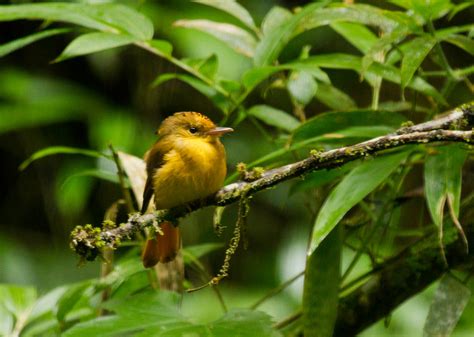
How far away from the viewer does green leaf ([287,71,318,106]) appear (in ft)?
5.98

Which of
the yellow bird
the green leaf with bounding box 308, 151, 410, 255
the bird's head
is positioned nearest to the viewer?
the green leaf with bounding box 308, 151, 410, 255

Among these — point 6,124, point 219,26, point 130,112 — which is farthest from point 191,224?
point 219,26

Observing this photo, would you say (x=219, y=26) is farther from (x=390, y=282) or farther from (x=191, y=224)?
(x=191, y=224)

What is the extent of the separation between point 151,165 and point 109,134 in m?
1.40

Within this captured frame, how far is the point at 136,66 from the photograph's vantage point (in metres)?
4.19

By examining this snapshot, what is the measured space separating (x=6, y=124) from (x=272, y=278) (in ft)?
4.43

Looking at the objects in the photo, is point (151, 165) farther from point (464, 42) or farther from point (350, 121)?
point (464, 42)

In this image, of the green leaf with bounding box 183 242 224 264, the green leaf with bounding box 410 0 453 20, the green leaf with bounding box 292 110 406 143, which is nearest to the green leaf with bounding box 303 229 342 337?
the green leaf with bounding box 292 110 406 143

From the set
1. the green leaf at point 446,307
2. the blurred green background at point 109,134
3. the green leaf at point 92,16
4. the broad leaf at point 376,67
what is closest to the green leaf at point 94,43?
the green leaf at point 92,16

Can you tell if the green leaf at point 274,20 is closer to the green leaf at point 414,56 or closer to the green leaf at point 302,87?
Result: the green leaf at point 302,87

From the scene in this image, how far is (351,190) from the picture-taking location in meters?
1.55

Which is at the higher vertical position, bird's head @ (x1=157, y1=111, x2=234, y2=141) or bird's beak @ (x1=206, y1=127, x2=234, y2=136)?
bird's head @ (x1=157, y1=111, x2=234, y2=141)

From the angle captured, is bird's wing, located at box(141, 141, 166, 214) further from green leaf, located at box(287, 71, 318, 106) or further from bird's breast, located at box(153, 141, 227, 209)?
green leaf, located at box(287, 71, 318, 106)

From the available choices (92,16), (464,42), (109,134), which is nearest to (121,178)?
(92,16)
